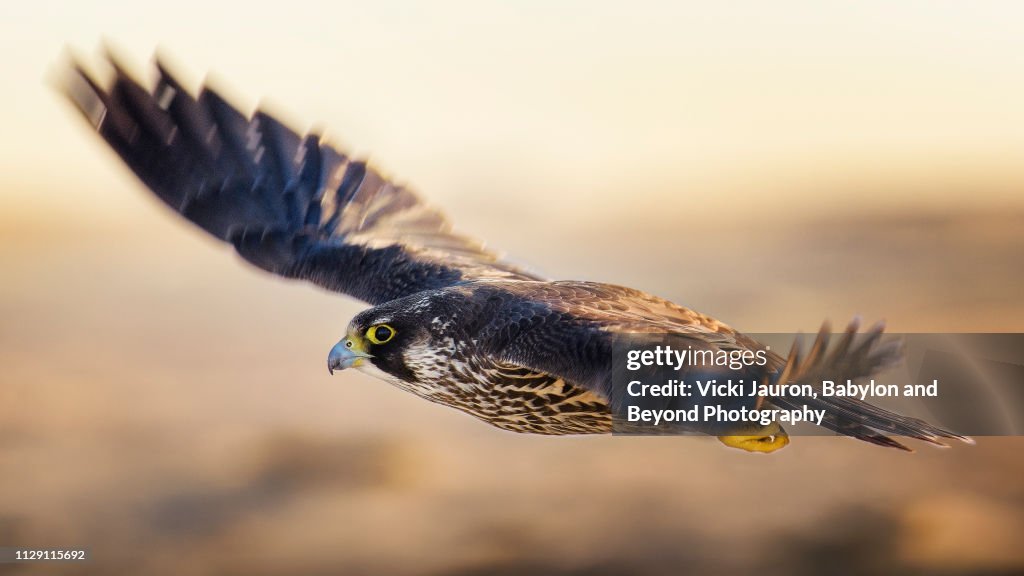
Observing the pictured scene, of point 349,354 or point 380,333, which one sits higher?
point 380,333

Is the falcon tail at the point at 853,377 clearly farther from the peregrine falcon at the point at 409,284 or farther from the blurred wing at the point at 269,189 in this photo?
the blurred wing at the point at 269,189

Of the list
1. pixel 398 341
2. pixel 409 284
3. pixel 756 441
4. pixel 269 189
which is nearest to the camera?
pixel 756 441

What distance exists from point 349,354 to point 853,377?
266 centimetres

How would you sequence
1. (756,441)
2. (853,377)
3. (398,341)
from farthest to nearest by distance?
(398,341) → (756,441) → (853,377)

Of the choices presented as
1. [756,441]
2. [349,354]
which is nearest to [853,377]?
[756,441]

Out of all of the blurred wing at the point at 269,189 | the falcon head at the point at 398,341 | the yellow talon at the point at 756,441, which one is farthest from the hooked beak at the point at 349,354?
the yellow talon at the point at 756,441

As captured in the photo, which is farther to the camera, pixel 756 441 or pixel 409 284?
pixel 409 284

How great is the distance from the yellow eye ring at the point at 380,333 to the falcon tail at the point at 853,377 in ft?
6.84

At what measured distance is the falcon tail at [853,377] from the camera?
458 cm

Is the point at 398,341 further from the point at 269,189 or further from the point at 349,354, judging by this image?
the point at 269,189

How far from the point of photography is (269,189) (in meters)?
8.17

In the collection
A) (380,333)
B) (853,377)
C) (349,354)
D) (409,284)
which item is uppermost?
(409,284)

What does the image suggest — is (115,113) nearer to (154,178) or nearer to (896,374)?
(154,178)

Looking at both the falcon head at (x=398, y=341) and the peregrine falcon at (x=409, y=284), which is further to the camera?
the falcon head at (x=398, y=341)
